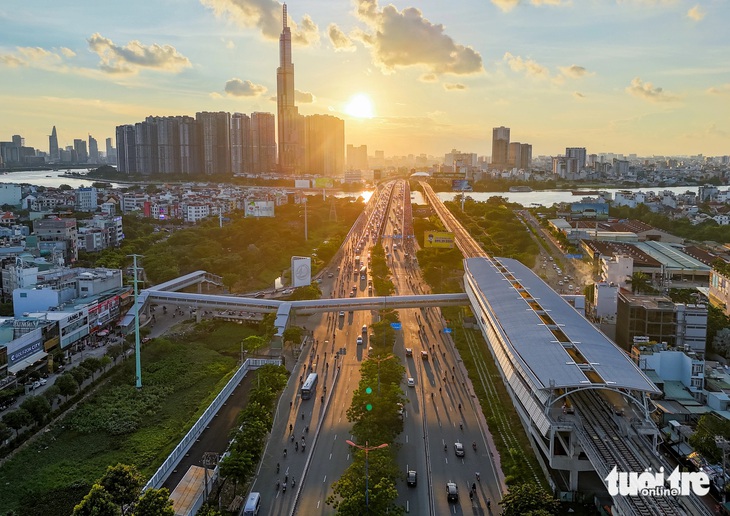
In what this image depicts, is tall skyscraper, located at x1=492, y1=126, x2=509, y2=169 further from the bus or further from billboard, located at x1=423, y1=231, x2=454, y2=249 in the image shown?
the bus

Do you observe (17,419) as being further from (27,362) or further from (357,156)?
(357,156)

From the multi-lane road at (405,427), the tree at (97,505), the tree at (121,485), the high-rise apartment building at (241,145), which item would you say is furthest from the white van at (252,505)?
the high-rise apartment building at (241,145)

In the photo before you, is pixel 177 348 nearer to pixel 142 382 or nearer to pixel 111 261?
pixel 142 382

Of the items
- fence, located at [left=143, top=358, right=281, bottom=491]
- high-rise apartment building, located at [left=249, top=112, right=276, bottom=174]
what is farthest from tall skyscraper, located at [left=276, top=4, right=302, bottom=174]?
fence, located at [left=143, top=358, right=281, bottom=491]

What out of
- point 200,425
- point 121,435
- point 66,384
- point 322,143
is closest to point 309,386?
point 200,425

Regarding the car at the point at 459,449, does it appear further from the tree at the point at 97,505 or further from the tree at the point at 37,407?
the tree at the point at 37,407
